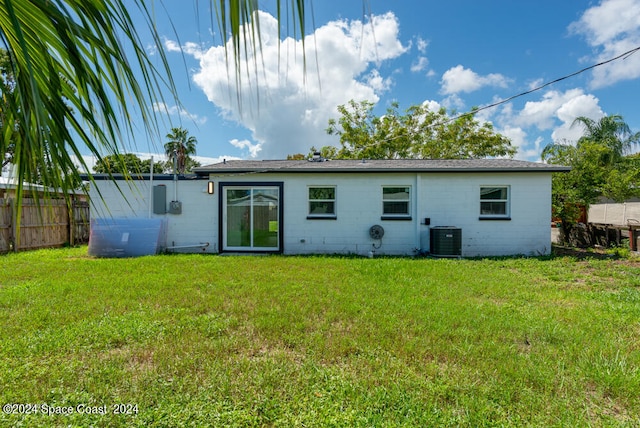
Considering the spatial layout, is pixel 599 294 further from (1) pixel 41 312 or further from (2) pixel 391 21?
(1) pixel 41 312

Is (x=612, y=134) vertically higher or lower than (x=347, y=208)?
higher

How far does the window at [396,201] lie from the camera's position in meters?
10.2

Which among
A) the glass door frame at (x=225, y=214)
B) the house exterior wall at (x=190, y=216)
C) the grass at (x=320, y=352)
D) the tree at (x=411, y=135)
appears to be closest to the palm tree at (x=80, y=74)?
the grass at (x=320, y=352)

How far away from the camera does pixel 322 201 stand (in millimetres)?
10266

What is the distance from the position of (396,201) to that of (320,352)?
774cm

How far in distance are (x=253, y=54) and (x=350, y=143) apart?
2411 cm

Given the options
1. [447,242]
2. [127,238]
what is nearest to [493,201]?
[447,242]

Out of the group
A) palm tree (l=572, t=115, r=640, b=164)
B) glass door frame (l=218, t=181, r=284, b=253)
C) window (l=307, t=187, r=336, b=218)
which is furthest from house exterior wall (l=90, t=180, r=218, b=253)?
palm tree (l=572, t=115, r=640, b=164)

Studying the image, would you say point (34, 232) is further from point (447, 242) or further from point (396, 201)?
point (447, 242)

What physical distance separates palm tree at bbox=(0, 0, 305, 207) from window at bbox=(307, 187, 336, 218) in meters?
9.29

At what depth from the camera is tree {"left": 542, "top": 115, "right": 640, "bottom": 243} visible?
1105cm

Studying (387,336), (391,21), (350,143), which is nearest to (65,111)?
(391,21)

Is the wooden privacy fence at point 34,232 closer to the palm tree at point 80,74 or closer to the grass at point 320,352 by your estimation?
the grass at point 320,352

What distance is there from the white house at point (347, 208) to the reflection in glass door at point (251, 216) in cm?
3
